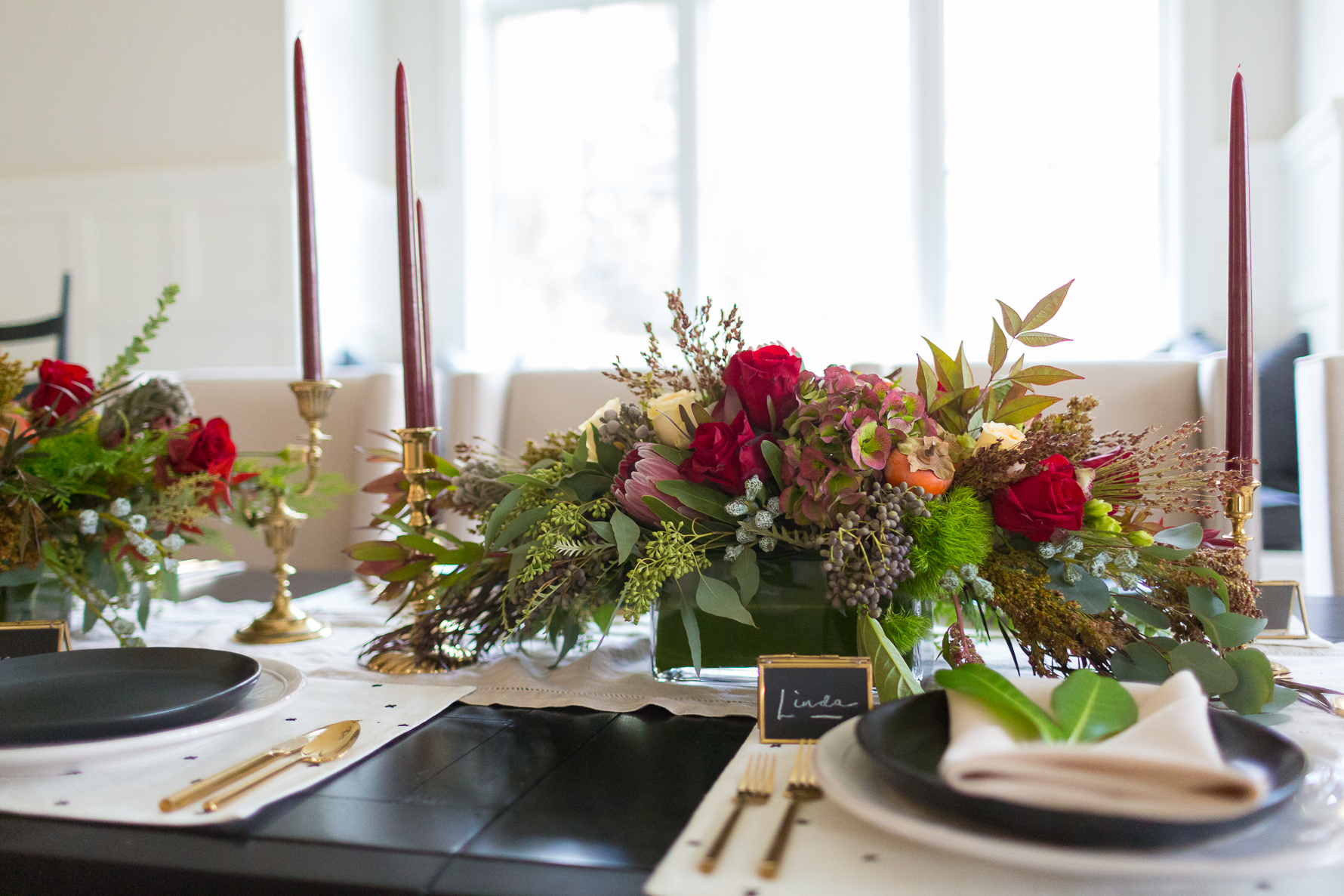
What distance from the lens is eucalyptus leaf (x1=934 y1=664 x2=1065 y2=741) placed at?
1.29 feet

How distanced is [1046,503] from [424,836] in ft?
1.29

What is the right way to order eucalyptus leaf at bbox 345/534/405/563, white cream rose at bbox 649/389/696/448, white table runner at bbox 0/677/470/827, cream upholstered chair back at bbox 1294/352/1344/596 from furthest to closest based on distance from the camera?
1. cream upholstered chair back at bbox 1294/352/1344/596
2. eucalyptus leaf at bbox 345/534/405/563
3. white cream rose at bbox 649/389/696/448
4. white table runner at bbox 0/677/470/827

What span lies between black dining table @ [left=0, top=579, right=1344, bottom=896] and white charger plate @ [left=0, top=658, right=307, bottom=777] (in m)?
0.03

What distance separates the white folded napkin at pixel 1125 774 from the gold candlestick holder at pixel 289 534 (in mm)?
665

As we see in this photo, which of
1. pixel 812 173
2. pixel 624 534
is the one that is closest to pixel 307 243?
pixel 624 534

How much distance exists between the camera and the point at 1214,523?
1256 mm

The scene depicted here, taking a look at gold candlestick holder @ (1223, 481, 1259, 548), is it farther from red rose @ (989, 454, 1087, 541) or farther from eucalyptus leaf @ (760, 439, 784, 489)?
eucalyptus leaf @ (760, 439, 784, 489)

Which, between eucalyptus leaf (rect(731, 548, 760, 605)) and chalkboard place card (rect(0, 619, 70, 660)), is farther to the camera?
chalkboard place card (rect(0, 619, 70, 660))

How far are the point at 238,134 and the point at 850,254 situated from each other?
2.87 metres

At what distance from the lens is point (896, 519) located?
556 mm

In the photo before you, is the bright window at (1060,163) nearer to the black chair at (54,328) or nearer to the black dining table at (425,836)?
the black chair at (54,328)

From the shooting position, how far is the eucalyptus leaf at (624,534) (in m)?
0.59

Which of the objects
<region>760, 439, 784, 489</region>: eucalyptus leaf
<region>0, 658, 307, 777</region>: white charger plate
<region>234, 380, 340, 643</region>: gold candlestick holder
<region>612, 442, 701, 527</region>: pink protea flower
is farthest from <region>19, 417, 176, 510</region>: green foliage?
<region>760, 439, 784, 489</region>: eucalyptus leaf

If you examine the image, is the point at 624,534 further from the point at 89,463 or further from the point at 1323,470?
the point at 1323,470
